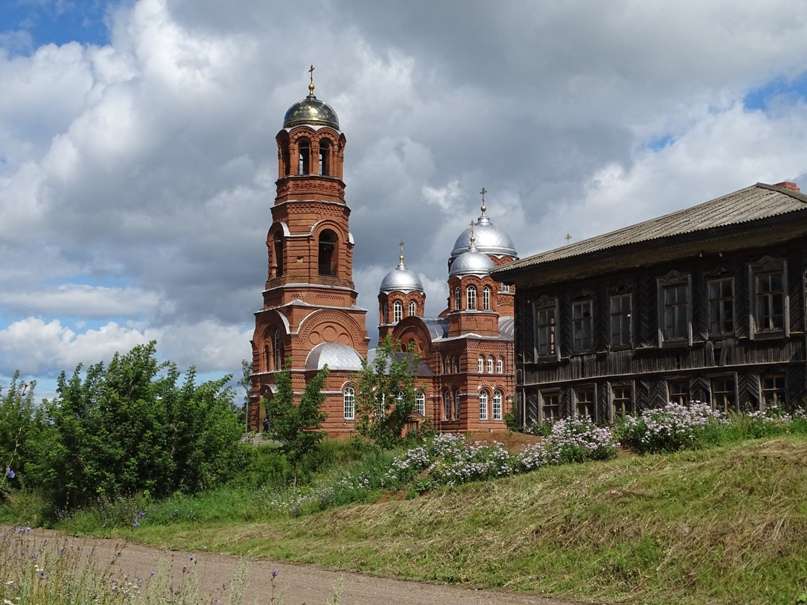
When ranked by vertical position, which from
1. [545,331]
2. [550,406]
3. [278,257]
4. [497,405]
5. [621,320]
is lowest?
[497,405]

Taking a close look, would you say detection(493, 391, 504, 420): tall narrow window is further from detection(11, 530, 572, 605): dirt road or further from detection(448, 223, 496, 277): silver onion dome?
detection(11, 530, 572, 605): dirt road

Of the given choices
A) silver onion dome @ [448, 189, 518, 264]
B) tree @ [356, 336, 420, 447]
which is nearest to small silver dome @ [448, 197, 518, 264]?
silver onion dome @ [448, 189, 518, 264]

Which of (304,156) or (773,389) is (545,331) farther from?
(304,156)

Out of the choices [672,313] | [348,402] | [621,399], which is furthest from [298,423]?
[348,402]

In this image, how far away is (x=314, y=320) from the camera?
51156mm

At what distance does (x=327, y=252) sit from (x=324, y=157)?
17.0ft

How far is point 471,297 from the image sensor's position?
2424 inches

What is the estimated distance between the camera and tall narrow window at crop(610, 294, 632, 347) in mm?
23406

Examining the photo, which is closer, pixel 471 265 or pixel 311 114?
pixel 311 114

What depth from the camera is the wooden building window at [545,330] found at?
2550cm

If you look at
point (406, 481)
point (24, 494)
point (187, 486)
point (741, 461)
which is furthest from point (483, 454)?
point (24, 494)

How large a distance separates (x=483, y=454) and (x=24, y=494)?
43.9ft

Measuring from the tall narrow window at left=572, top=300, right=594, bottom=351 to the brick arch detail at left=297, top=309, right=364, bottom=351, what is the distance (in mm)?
27649

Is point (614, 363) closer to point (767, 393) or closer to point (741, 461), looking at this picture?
point (767, 393)
